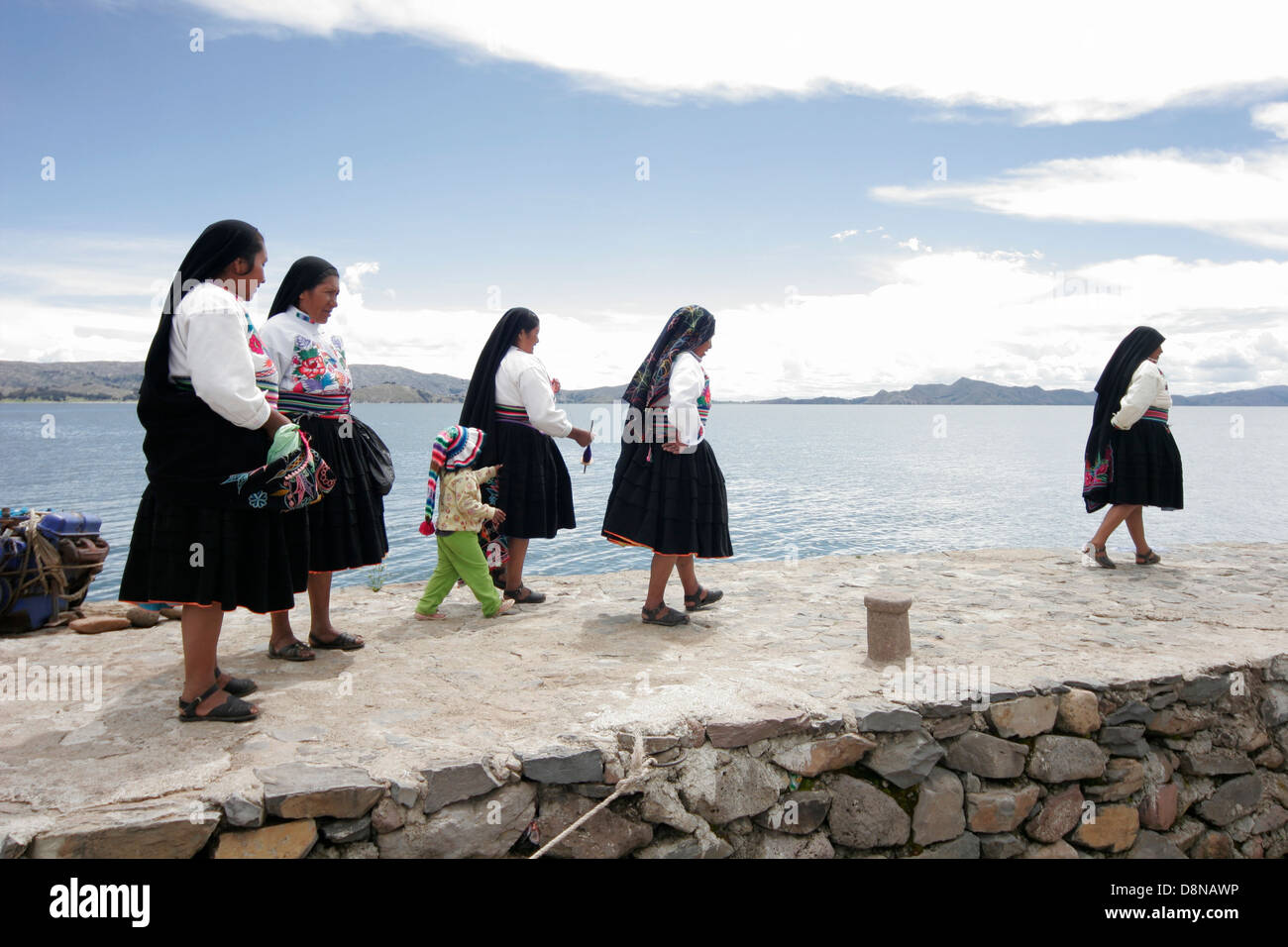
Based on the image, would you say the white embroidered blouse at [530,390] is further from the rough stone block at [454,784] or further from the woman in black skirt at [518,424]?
the rough stone block at [454,784]

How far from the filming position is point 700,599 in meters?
6.35

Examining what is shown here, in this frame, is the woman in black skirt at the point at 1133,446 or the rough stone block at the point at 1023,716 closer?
the rough stone block at the point at 1023,716

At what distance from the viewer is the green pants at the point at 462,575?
602 centimetres

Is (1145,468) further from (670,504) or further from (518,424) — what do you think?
(518,424)

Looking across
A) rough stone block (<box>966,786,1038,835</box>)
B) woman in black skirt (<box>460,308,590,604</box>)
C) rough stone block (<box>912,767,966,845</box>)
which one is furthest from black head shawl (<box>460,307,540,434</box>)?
rough stone block (<box>966,786,1038,835</box>)

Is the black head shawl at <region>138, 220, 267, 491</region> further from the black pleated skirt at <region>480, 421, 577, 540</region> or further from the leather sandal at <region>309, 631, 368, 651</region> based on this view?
the black pleated skirt at <region>480, 421, 577, 540</region>

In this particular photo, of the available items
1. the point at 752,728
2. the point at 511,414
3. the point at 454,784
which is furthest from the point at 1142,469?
the point at 454,784

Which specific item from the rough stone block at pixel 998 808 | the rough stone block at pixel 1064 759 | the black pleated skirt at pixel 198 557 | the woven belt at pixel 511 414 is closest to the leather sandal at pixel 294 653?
the black pleated skirt at pixel 198 557

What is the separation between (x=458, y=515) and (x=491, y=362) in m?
1.28

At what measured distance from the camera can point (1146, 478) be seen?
8.05m

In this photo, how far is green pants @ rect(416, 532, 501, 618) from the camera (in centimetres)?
602

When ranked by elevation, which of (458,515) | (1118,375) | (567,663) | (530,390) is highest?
(1118,375)
